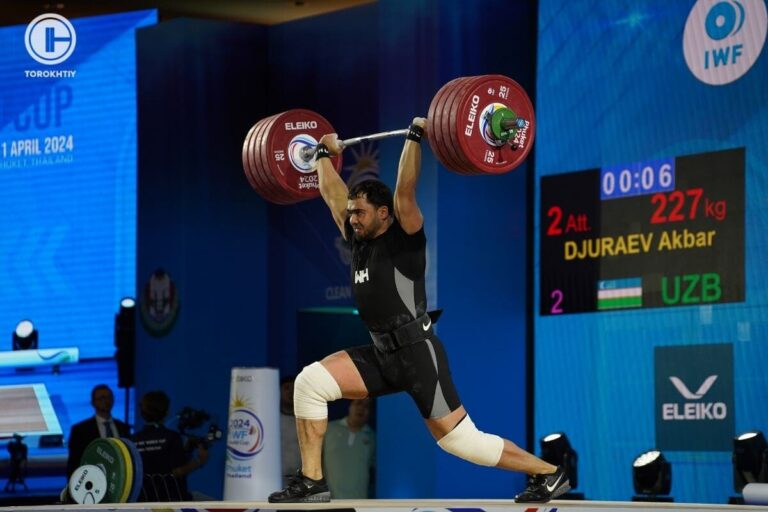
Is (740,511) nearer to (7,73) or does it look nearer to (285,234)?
(285,234)

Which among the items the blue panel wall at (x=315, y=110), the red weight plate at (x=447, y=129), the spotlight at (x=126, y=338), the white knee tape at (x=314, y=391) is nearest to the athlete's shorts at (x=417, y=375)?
the white knee tape at (x=314, y=391)

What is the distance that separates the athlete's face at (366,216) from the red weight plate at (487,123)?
0.39 m

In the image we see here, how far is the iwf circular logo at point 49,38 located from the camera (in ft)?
31.3

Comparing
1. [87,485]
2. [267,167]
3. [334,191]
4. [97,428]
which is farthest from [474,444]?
[97,428]

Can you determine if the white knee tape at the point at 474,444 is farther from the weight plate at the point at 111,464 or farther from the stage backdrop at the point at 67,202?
the stage backdrop at the point at 67,202

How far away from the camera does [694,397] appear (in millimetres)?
7922

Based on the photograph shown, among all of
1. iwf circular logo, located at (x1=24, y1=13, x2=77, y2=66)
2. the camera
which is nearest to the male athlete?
the camera

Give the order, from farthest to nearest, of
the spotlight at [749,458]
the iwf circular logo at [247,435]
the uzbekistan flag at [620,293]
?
the iwf circular logo at [247,435] < the uzbekistan flag at [620,293] < the spotlight at [749,458]

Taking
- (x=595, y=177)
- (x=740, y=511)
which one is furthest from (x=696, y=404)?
(x=740, y=511)

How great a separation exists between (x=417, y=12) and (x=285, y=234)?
2445 mm

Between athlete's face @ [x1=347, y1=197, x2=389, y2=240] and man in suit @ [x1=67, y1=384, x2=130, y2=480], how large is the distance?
415 cm

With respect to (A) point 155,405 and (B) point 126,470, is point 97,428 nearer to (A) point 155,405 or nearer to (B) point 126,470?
(A) point 155,405

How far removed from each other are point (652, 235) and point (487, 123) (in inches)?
114

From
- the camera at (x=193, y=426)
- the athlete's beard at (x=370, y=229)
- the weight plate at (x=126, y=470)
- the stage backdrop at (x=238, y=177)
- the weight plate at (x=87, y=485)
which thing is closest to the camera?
the athlete's beard at (x=370, y=229)
